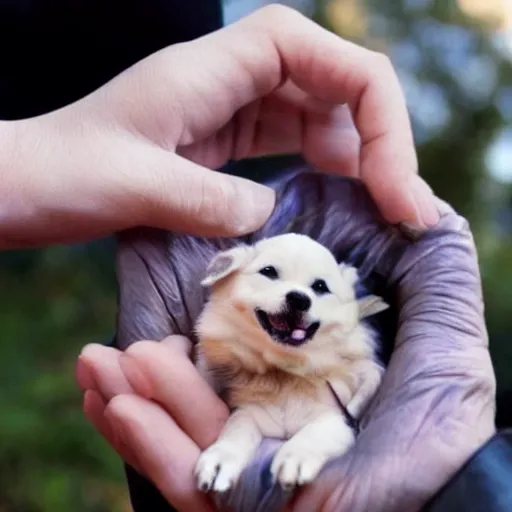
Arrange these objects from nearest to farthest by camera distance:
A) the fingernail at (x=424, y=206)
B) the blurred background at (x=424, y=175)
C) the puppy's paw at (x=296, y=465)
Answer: the puppy's paw at (x=296, y=465) → the fingernail at (x=424, y=206) → the blurred background at (x=424, y=175)

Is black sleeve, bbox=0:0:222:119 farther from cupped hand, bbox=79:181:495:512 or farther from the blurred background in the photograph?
cupped hand, bbox=79:181:495:512

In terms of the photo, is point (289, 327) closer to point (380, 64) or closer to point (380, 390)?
point (380, 390)

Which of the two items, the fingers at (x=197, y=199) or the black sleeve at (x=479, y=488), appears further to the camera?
the fingers at (x=197, y=199)

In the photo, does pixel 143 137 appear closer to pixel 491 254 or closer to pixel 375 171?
pixel 375 171

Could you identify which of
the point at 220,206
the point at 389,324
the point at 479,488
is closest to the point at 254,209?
the point at 220,206

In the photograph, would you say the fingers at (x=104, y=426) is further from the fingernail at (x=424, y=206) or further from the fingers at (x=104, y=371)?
the fingernail at (x=424, y=206)

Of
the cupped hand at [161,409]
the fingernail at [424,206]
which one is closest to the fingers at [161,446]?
the cupped hand at [161,409]

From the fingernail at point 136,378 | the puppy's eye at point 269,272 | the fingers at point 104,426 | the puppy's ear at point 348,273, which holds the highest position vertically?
the puppy's eye at point 269,272
